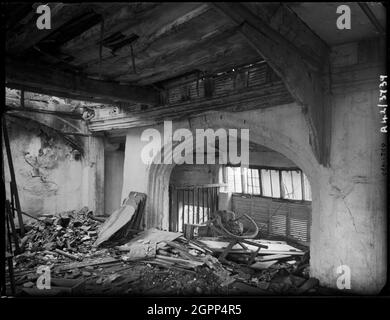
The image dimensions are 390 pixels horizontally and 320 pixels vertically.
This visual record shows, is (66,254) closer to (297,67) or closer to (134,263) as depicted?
(134,263)

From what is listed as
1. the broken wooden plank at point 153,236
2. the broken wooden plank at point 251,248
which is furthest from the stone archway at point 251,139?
the broken wooden plank at point 251,248

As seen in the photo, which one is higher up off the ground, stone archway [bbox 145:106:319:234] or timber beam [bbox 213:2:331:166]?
timber beam [bbox 213:2:331:166]

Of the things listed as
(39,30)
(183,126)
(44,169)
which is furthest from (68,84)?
(44,169)

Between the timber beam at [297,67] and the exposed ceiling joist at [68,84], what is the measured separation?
11.2 ft

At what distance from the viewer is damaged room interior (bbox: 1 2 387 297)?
11.7ft

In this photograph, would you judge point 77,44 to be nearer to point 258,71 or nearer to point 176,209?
point 258,71

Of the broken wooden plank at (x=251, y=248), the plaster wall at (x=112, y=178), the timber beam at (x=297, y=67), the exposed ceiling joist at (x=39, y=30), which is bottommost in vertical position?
the broken wooden plank at (x=251, y=248)

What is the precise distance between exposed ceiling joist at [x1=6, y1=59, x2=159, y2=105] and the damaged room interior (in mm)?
22

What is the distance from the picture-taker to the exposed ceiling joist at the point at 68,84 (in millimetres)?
4645

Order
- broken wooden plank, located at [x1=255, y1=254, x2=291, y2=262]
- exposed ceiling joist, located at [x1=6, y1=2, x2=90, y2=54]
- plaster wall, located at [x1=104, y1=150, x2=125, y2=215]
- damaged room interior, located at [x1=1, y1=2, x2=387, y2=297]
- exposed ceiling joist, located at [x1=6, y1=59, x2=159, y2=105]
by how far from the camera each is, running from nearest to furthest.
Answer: exposed ceiling joist, located at [x1=6, y1=2, x2=90, y2=54], damaged room interior, located at [x1=1, y1=2, x2=387, y2=297], exposed ceiling joist, located at [x1=6, y1=59, x2=159, y2=105], broken wooden plank, located at [x1=255, y1=254, x2=291, y2=262], plaster wall, located at [x1=104, y1=150, x2=125, y2=215]

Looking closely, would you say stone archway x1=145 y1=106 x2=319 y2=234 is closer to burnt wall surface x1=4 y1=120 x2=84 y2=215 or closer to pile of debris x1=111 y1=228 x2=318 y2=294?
pile of debris x1=111 y1=228 x2=318 y2=294

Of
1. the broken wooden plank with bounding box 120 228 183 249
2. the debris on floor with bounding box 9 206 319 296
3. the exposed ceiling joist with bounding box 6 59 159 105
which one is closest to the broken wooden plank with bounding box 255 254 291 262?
the debris on floor with bounding box 9 206 319 296

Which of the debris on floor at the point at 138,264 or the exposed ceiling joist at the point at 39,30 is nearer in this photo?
the exposed ceiling joist at the point at 39,30

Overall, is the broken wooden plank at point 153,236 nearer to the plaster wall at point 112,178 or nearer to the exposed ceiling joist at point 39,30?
the plaster wall at point 112,178
